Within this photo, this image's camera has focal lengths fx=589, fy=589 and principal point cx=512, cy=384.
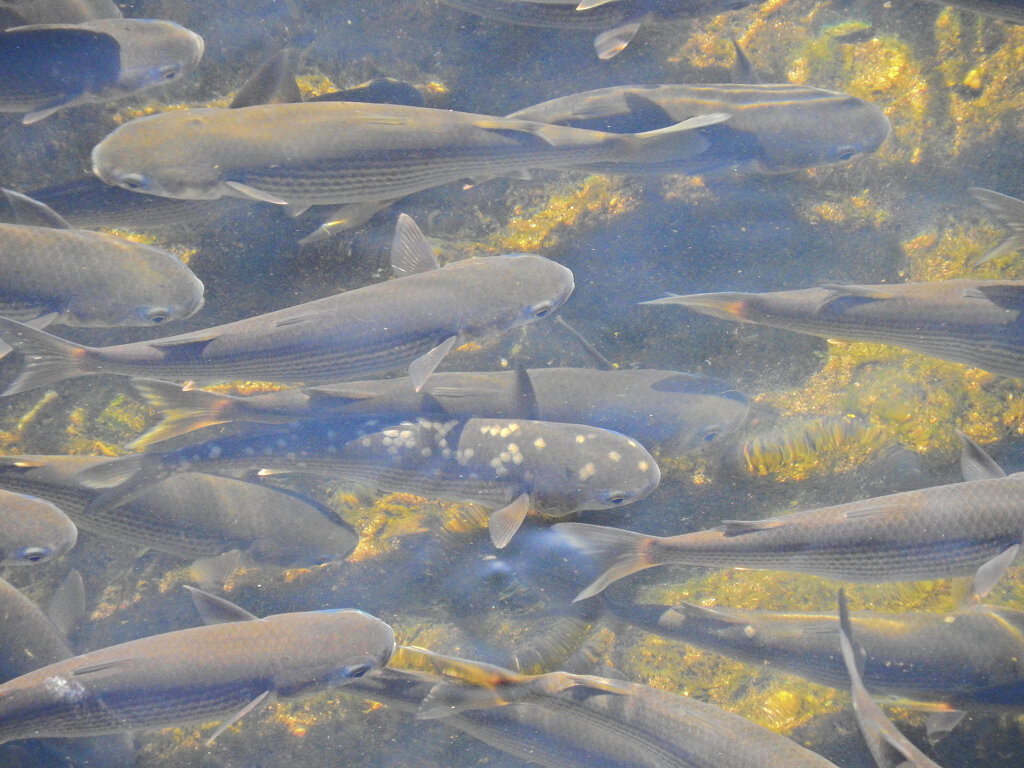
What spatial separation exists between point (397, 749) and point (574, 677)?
1447 mm

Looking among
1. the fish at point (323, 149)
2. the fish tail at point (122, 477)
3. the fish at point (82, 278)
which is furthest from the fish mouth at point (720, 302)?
the fish tail at point (122, 477)

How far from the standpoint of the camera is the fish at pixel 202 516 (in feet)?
12.2

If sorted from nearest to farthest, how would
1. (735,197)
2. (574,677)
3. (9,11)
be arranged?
(574,677), (9,11), (735,197)

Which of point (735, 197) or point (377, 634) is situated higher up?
point (735, 197)

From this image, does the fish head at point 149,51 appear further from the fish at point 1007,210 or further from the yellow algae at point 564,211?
the fish at point 1007,210

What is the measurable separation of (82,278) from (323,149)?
1634mm

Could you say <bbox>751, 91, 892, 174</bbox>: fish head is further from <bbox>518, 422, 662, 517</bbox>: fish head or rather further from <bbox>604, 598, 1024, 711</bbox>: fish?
<bbox>604, 598, 1024, 711</bbox>: fish

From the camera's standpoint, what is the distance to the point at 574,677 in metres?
3.19

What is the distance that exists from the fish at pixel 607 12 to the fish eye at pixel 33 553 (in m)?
4.71

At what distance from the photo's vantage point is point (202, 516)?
3.79 metres

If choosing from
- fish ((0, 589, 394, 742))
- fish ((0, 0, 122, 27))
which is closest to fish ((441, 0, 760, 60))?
fish ((0, 0, 122, 27))

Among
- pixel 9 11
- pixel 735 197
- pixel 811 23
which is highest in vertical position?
pixel 9 11

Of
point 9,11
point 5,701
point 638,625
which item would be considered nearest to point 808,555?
point 638,625

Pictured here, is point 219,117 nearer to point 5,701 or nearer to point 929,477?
point 5,701
